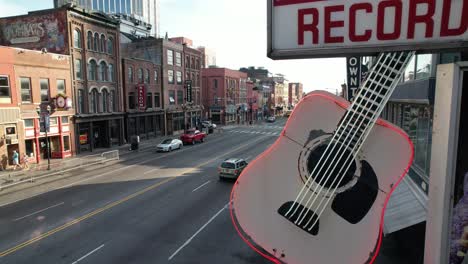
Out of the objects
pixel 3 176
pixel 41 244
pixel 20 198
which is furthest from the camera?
pixel 3 176

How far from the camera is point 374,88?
2990 millimetres

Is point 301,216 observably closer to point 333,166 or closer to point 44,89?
point 333,166

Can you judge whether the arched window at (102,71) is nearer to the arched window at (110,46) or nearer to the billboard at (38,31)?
the arched window at (110,46)

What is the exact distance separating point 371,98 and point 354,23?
74 centimetres

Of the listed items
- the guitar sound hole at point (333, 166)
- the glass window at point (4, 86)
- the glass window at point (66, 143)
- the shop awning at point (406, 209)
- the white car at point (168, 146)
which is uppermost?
the glass window at point (4, 86)

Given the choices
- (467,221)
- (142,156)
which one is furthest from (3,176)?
(467,221)

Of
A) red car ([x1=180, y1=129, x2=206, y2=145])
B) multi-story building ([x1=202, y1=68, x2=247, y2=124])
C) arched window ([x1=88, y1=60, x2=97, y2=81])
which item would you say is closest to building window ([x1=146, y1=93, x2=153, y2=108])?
red car ([x1=180, y1=129, x2=206, y2=145])

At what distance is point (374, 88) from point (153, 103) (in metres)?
44.2

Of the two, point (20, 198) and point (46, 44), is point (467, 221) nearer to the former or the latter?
point (20, 198)

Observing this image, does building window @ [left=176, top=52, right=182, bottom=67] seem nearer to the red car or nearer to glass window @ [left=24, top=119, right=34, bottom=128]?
the red car

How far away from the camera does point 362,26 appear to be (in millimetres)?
2904

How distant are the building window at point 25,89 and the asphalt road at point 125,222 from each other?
30.8 ft

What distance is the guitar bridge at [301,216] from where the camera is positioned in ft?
11.1

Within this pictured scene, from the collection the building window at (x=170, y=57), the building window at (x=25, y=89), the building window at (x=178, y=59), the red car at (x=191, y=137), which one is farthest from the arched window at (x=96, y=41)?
the building window at (x=178, y=59)
